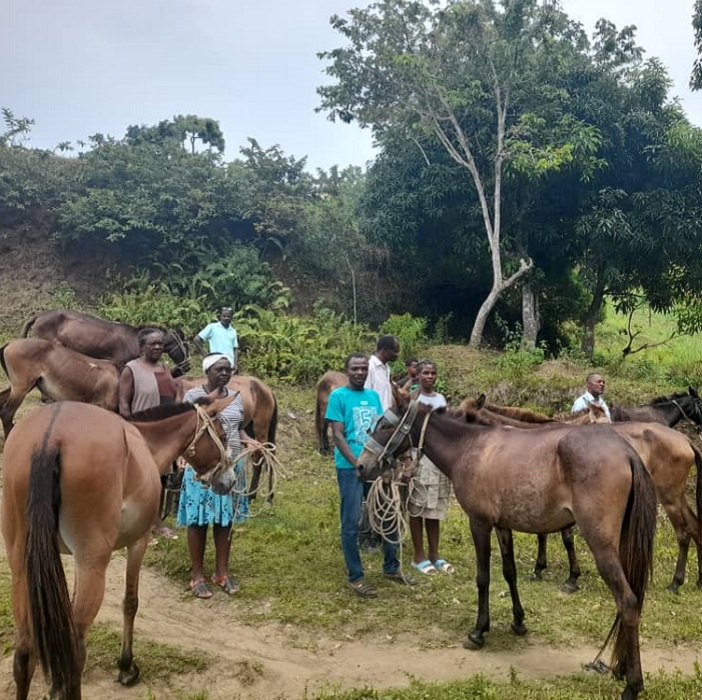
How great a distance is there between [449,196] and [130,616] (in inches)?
578

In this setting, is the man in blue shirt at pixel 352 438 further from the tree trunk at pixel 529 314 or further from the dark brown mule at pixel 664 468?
the tree trunk at pixel 529 314

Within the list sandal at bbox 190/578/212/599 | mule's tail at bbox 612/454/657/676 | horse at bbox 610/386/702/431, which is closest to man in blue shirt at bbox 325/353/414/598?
sandal at bbox 190/578/212/599

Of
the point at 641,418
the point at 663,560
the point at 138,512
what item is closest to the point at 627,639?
the point at 138,512

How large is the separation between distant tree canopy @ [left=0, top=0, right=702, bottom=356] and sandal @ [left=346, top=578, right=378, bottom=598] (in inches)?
439

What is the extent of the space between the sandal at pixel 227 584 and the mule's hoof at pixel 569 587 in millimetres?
3182

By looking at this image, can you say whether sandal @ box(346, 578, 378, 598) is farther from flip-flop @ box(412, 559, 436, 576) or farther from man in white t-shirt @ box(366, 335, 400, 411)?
man in white t-shirt @ box(366, 335, 400, 411)

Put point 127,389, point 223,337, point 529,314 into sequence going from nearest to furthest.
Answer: point 127,389 < point 223,337 < point 529,314

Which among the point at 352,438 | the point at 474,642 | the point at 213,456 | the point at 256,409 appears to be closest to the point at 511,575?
the point at 474,642

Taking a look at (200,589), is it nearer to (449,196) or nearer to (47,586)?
(47,586)

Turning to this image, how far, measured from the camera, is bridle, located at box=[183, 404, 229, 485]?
185 inches

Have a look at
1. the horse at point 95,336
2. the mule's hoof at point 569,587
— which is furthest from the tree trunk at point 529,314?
the mule's hoof at point 569,587

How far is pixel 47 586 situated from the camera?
3.21 metres

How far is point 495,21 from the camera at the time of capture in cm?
1527

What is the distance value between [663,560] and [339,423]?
448cm
